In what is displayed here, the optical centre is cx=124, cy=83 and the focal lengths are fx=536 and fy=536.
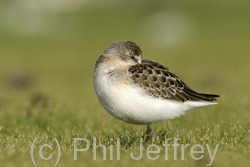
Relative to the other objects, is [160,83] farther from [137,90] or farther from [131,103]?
[131,103]

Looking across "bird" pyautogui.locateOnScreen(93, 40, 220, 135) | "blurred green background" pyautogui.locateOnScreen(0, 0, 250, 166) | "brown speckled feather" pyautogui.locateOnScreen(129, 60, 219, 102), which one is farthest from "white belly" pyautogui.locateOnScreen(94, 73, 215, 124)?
"blurred green background" pyautogui.locateOnScreen(0, 0, 250, 166)

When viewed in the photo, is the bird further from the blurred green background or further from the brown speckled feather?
the blurred green background

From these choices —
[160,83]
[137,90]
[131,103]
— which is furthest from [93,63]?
[131,103]

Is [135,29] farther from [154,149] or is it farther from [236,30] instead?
[154,149]

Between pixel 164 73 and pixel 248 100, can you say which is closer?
pixel 164 73

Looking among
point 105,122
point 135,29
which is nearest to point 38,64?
point 135,29
